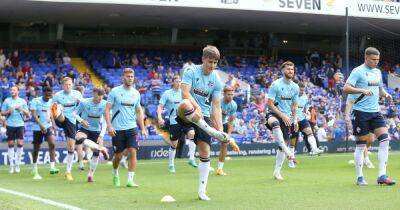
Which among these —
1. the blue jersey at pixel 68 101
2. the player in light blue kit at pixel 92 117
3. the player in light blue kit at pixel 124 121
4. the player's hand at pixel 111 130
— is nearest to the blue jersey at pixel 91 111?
the player in light blue kit at pixel 92 117

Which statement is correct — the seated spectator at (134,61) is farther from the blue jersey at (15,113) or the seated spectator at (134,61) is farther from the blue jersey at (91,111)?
the blue jersey at (91,111)

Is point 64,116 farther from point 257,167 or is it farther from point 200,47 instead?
point 200,47

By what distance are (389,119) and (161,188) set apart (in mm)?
20462

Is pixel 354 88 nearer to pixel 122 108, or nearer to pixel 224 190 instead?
pixel 224 190

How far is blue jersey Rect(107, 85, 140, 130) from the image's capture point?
44.7 ft

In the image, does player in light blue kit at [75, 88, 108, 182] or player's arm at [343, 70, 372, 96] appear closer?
player's arm at [343, 70, 372, 96]

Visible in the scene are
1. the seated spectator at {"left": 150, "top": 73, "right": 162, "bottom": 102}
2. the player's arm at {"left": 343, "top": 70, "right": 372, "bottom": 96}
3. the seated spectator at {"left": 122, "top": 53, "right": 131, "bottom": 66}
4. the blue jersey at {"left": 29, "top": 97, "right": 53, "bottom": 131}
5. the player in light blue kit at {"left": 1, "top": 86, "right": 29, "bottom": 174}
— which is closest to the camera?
the player's arm at {"left": 343, "top": 70, "right": 372, "bottom": 96}

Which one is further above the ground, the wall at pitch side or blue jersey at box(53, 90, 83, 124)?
blue jersey at box(53, 90, 83, 124)

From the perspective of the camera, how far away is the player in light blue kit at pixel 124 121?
13422mm

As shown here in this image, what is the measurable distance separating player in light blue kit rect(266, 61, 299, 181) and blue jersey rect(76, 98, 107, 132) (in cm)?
370

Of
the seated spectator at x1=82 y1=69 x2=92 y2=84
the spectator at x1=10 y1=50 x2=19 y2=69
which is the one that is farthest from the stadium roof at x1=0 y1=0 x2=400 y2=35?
the seated spectator at x1=82 y1=69 x2=92 y2=84

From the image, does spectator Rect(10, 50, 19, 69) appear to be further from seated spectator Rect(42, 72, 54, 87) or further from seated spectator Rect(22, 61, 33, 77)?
seated spectator Rect(42, 72, 54, 87)

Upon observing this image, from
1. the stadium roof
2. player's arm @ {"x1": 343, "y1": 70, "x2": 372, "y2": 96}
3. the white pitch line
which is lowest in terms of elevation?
the white pitch line

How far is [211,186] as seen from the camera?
A: 523 inches
